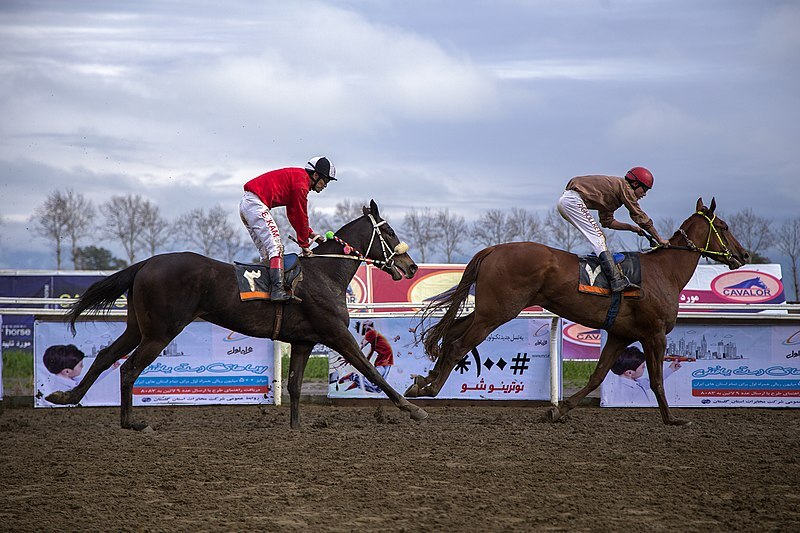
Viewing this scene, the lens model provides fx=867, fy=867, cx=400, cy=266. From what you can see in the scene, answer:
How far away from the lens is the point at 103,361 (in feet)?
30.1

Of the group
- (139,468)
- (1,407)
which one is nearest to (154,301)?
(139,468)

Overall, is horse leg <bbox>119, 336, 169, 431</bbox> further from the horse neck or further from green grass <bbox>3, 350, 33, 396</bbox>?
green grass <bbox>3, 350, 33, 396</bbox>

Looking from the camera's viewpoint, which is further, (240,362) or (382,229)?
(240,362)

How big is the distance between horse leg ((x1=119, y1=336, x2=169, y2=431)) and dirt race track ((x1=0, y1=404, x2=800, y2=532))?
194 millimetres

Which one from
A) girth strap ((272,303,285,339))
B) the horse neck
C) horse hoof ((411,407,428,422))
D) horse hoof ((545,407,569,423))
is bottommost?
horse hoof ((545,407,569,423))

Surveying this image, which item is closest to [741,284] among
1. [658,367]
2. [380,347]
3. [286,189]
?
[380,347]

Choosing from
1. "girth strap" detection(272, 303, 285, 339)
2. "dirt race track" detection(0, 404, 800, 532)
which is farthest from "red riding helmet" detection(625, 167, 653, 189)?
"girth strap" detection(272, 303, 285, 339)

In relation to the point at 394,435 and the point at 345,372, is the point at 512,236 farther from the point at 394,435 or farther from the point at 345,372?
the point at 394,435

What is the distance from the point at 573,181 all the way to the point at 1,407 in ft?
25.3

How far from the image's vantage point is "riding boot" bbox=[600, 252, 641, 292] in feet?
30.5

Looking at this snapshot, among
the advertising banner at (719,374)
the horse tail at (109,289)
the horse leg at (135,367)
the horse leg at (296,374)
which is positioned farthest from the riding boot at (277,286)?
the advertising banner at (719,374)

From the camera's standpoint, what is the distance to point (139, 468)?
6883 millimetres

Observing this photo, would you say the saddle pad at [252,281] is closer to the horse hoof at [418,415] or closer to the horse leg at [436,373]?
the horse leg at [436,373]

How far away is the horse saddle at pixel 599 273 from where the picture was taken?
367 inches
